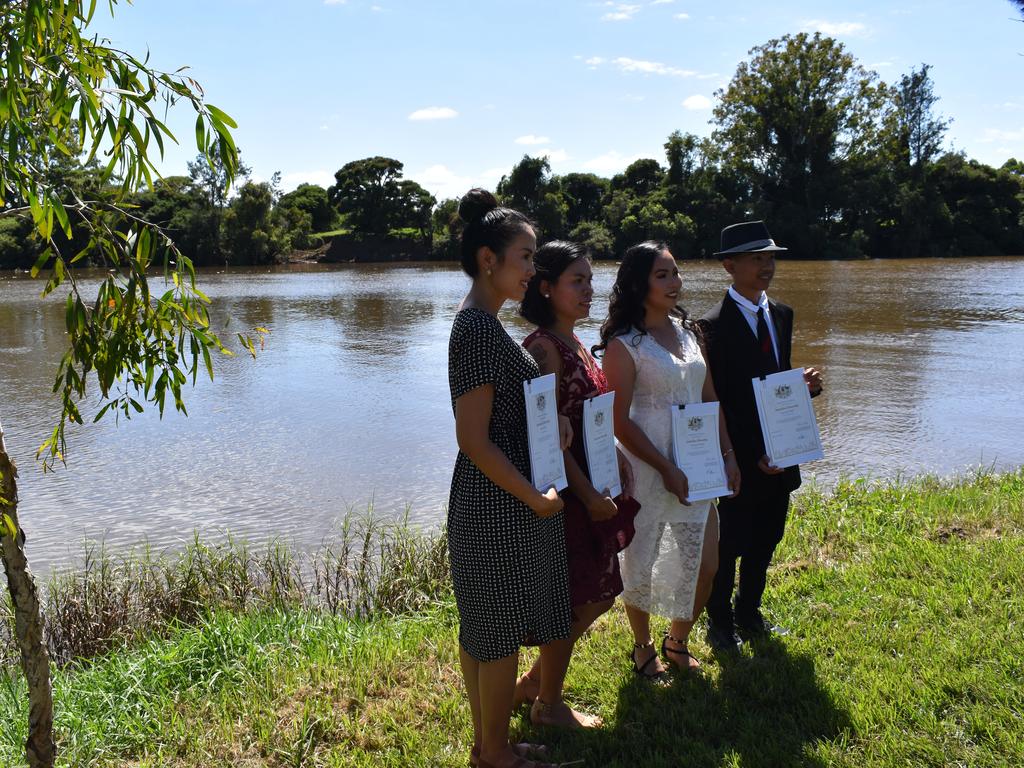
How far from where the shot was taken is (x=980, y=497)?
602cm

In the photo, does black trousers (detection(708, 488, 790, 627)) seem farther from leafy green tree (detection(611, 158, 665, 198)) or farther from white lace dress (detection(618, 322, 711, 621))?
leafy green tree (detection(611, 158, 665, 198))

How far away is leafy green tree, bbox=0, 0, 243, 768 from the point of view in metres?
1.99

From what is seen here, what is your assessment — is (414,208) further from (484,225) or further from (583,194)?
(484,225)

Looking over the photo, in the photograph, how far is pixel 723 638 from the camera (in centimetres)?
402

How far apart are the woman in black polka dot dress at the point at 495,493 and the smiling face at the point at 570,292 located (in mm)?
426

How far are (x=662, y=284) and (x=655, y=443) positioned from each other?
674mm

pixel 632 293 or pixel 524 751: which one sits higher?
pixel 632 293

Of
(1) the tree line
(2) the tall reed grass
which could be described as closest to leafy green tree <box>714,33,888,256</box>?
(1) the tree line

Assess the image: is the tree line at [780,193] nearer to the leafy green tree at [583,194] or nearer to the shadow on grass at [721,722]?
the leafy green tree at [583,194]

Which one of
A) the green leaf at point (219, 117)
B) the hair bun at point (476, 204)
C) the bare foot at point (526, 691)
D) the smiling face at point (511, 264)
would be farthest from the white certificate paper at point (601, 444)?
the green leaf at point (219, 117)

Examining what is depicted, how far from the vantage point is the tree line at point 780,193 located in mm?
48312

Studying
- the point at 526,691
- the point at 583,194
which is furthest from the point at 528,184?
the point at 526,691

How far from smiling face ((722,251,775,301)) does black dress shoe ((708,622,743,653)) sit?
1.54 meters

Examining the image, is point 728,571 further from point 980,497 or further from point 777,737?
point 980,497
